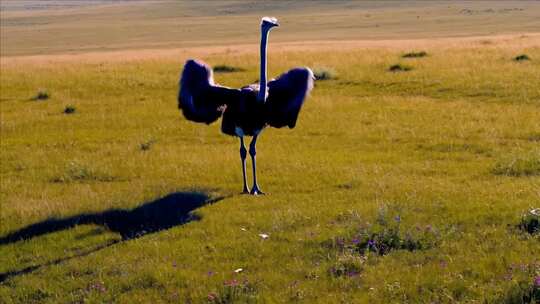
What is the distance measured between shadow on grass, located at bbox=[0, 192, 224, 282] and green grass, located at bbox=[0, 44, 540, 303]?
0.07 meters

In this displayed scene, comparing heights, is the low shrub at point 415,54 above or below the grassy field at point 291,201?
below

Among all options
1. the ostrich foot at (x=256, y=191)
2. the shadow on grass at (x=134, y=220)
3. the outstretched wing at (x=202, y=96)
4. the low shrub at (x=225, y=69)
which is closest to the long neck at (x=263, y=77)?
the outstretched wing at (x=202, y=96)

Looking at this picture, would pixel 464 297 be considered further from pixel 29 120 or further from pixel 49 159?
pixel 29 120

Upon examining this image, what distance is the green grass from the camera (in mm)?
7996

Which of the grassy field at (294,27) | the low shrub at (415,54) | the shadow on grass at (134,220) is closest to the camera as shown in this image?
the shadow on grass at (134,220)

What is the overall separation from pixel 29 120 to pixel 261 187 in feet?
28.8

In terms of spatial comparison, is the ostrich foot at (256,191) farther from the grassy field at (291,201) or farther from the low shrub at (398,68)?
the low shrub at (398,68)

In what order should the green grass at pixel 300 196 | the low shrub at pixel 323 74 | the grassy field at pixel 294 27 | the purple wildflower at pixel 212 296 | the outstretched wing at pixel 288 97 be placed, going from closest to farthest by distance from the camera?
the purple wildflower at pixel 212 296
the green grass at pixel 300 196
the outstretched wing at pixel 288 97
the low shrub at pixel 323 74
the grassy field at pixel 294 27

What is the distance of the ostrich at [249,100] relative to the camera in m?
11.7

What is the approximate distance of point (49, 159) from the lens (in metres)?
14.6

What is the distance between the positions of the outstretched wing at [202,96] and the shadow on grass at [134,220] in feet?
4.62

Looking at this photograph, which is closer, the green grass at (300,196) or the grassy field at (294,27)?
the green grass at (300,196)

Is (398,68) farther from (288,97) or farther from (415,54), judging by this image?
(288,97)

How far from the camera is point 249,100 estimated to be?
464 inches
